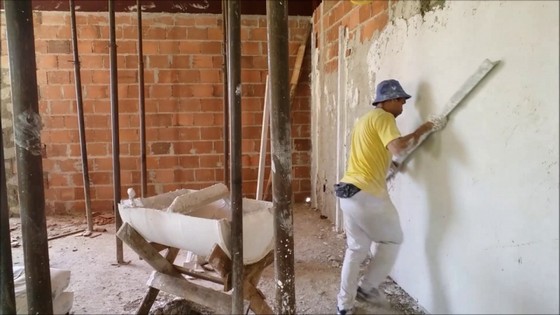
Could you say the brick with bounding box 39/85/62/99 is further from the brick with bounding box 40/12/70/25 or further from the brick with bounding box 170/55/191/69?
the brick with bounding box 170/55/191/69

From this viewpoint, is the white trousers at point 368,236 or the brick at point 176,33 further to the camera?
the brick at point 176,33

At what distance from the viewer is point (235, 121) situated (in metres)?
1.70

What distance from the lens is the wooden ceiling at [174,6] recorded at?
4418 millimetres

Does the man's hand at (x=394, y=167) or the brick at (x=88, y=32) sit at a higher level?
the brick at (x=88, y=32)

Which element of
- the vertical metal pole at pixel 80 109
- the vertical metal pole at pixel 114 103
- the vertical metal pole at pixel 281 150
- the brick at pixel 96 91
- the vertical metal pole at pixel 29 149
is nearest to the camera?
the vertical metal pole at pixel 29 149

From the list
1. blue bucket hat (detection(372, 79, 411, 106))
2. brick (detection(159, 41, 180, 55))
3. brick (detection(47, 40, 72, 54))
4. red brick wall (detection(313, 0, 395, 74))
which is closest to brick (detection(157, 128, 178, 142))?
brick (detection(159, 41, 180, 55))

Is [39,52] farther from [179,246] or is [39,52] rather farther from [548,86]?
[548,86]

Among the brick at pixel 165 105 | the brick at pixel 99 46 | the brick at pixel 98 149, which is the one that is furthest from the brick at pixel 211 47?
the brick at pixel 98 149

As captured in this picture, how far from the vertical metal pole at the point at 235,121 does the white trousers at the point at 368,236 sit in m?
0.80

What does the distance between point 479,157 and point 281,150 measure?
0.90 m

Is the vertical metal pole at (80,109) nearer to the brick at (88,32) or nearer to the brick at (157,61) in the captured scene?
the brick at (88,32)

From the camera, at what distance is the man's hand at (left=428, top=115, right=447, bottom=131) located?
2.15 meters

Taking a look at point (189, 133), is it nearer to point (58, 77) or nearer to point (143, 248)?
point (58, 77)

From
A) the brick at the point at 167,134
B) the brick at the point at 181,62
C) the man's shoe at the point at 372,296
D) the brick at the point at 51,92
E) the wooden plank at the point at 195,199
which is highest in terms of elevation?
the brick at the point at 181,62
